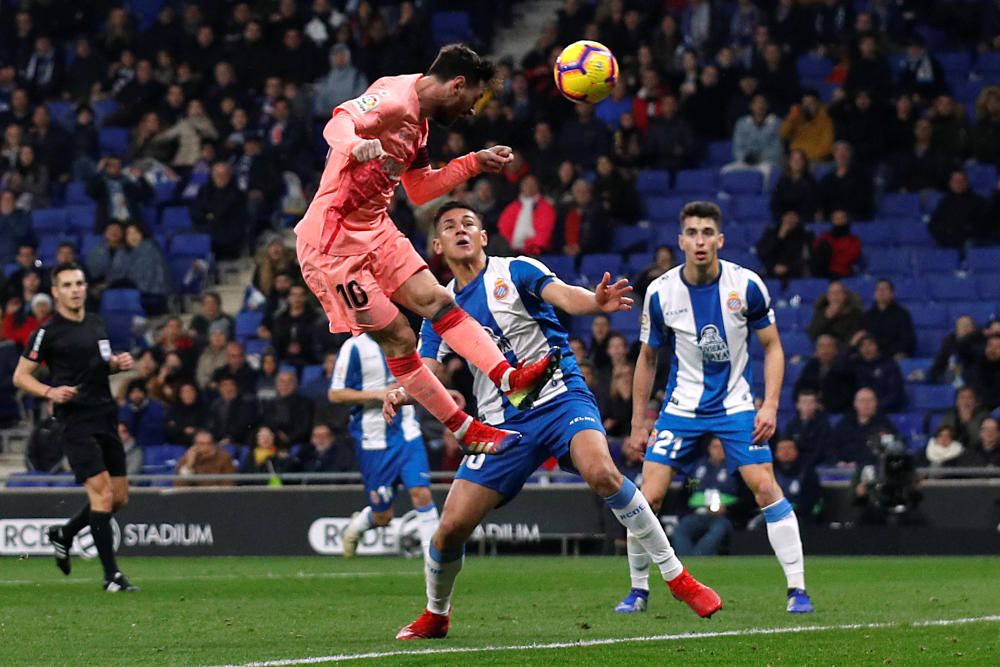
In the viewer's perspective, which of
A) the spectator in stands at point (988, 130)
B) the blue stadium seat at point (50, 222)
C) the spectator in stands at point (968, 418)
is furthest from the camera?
the blue stadium seat at point (50, 222)

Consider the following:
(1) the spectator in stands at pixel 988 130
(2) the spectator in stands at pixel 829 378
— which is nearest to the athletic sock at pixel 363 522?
(2) the spectator in stands at pixel 829 378

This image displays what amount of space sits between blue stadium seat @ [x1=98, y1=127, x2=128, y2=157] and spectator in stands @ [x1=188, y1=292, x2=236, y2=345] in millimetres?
4927

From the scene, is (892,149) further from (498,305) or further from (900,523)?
(498,305)

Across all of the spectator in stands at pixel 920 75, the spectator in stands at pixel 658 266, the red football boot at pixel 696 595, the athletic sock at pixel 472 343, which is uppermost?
the spectator in stands at pixel 920 75

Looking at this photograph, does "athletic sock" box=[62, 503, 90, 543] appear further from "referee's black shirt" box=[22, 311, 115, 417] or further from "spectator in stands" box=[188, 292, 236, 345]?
"spectator in stands" box=[188, 292, 236, 345]

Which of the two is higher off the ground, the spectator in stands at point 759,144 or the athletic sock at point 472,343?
the spectator in stands at point 759,144

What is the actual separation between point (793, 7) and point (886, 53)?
4.63 feet

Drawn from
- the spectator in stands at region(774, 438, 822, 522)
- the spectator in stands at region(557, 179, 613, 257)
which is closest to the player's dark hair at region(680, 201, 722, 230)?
the spectator in stands at region(774, 438, 822, 522)

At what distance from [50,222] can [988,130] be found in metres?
12.9

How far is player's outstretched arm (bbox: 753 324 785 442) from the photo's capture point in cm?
1012

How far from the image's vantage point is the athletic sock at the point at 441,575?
8727 millimetres

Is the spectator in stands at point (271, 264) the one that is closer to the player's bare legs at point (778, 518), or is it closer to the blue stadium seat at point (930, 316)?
the blue stadium seat at point (930, 316)

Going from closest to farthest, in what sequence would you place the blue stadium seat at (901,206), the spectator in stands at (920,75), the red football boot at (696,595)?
the red football boot at (696,595)
the blue stadium seat at (901,206)
the spectator in stands at (920,75)

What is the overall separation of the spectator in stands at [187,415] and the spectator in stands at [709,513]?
6125mm
